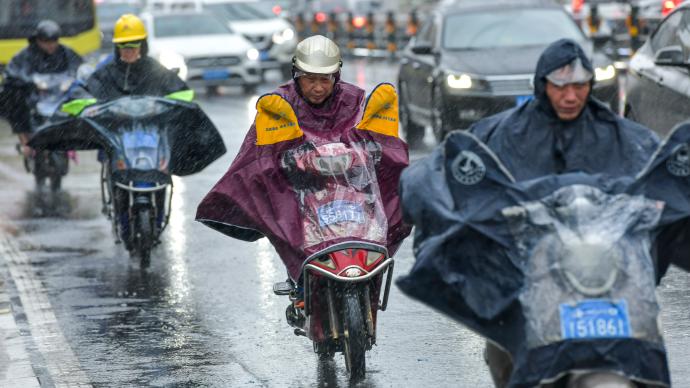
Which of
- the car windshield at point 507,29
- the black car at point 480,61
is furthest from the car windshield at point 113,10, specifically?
the car windshield at point 507,29

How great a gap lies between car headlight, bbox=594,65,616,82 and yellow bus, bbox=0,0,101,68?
32.6 feet

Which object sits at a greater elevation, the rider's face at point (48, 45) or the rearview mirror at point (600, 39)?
the rider's face at point (48, 45)

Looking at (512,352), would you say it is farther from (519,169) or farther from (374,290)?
(374,290)

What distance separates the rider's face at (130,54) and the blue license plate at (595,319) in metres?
A: 7.23

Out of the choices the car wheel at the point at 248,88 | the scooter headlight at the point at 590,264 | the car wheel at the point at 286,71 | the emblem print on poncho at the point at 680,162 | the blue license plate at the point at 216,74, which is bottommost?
the car wheel at the point at 286,71

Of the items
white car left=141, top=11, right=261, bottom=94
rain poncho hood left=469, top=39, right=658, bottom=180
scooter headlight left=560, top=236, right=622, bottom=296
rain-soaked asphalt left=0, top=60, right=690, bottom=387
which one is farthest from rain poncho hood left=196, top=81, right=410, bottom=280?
white car left=141, top=11, right=261, bottom=94

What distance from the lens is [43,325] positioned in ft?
30.8

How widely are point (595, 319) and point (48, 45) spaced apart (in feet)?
37.5

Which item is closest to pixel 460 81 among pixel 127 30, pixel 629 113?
pixel 629 113

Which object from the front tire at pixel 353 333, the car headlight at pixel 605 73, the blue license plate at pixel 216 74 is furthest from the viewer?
the blue license plate at pixel 216 74

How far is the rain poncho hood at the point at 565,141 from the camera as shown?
18.3 feet

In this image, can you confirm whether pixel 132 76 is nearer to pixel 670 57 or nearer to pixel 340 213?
pixel 670 57

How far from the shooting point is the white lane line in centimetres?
800

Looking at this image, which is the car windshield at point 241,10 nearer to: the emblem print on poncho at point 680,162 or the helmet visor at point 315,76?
the helmet visor at point 315,76
